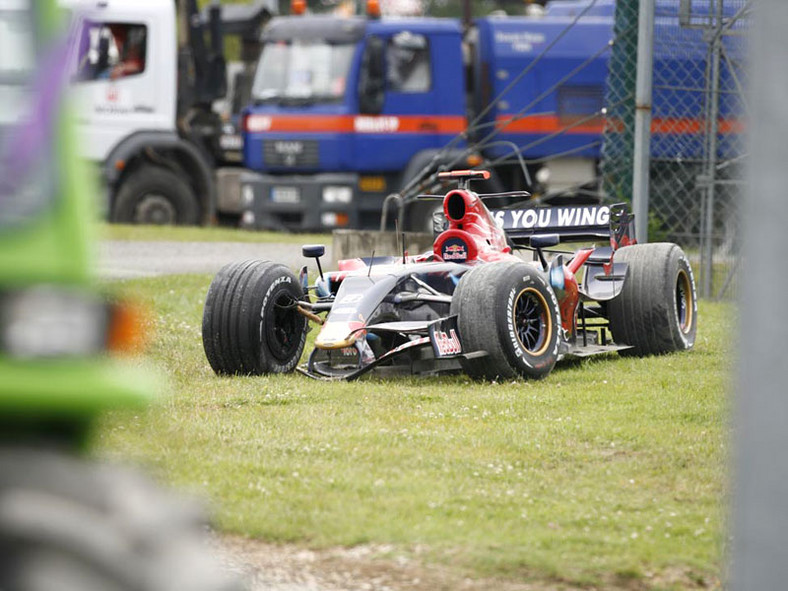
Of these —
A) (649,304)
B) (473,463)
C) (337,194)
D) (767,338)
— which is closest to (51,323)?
(767,338)

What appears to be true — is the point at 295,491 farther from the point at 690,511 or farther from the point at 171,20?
the point at 171,20

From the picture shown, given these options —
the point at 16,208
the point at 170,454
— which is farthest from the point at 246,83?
the point at 16,208

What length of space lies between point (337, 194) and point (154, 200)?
3003mm

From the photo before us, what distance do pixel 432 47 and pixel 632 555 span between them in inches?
688

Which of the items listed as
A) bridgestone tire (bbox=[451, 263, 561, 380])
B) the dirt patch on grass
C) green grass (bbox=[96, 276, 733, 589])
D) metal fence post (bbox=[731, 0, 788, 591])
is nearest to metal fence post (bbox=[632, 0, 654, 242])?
green grass (bbox=[96, 276, 733, 589])

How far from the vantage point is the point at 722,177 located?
59.2ft

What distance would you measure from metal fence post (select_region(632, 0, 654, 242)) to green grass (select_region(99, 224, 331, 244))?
664 cm

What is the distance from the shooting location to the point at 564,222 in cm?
1131

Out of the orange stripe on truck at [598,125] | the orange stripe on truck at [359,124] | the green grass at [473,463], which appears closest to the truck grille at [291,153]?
the orange stripe on truck at [359,124]

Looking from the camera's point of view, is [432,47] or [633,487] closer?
[633,487]

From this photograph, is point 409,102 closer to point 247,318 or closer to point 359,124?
point 359,124

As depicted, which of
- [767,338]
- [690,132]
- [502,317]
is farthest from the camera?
[690,132]

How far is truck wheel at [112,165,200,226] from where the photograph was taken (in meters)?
22.8

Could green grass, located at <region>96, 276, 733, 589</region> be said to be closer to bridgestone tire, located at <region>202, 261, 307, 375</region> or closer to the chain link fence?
bridgestone tire, located at <region>202, 261, 307, 375</region>
